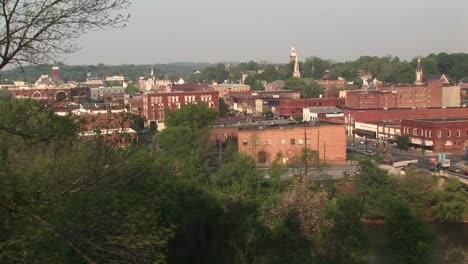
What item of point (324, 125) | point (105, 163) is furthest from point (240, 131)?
point (105, 163)

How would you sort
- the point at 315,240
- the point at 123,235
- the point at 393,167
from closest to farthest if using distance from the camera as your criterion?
1. the point at 123,235
2. the point at 315,240
3. the point at 393,167

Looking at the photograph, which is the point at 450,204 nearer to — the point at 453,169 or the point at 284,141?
the point at 453,169

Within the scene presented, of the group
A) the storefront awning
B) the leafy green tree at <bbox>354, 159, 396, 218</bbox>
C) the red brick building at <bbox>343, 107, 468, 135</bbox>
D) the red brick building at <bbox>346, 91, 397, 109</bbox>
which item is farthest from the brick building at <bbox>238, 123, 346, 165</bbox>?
the red brick building at <bbox>346, 91, 397, 109</bbox>

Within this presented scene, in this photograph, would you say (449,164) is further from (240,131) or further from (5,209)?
(5,209)

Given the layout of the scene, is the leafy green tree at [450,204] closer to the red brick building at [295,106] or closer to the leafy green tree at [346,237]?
the leafy green tree at [346,237]

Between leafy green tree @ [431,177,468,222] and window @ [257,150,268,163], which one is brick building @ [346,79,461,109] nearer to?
window @ [257,150,268,163]

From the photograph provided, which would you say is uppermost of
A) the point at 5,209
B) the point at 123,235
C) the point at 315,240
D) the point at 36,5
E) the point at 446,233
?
the point at 36,5

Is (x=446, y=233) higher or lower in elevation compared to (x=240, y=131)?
lower
